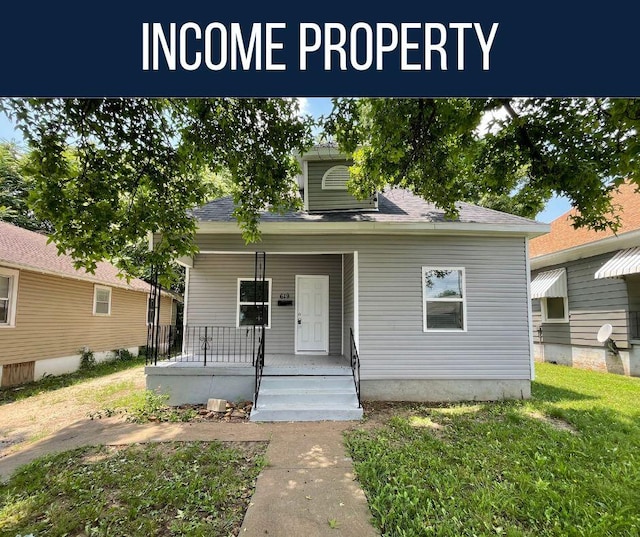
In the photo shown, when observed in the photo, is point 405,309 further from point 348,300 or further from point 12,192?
point 12,192

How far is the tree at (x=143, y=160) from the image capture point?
15.8 ft

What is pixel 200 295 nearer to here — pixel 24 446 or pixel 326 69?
pixel 24 446

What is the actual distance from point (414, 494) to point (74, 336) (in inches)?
465

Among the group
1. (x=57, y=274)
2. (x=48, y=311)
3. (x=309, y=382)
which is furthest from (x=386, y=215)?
(x=48, y=311)

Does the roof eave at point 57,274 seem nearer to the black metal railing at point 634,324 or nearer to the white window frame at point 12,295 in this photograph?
the white window frame at point 12,295

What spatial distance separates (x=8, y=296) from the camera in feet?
29.3

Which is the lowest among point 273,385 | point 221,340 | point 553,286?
point 273,385

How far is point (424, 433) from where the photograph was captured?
16.6 ft

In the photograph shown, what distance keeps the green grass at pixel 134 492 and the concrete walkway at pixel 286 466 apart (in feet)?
0.69

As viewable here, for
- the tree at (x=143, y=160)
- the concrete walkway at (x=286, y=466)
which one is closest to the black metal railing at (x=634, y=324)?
the concrete walkway at (x=286, y=466)

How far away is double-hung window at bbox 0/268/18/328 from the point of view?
28.9 ft

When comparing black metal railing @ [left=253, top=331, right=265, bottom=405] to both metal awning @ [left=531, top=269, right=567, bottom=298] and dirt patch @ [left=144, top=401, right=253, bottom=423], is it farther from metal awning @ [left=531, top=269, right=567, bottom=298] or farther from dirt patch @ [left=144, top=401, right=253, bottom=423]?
metal awning @ [left=531, top=269, right=567, bottom=298]

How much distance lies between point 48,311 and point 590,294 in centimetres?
1621

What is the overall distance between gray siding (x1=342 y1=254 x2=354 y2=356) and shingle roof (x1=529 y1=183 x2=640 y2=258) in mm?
5217
